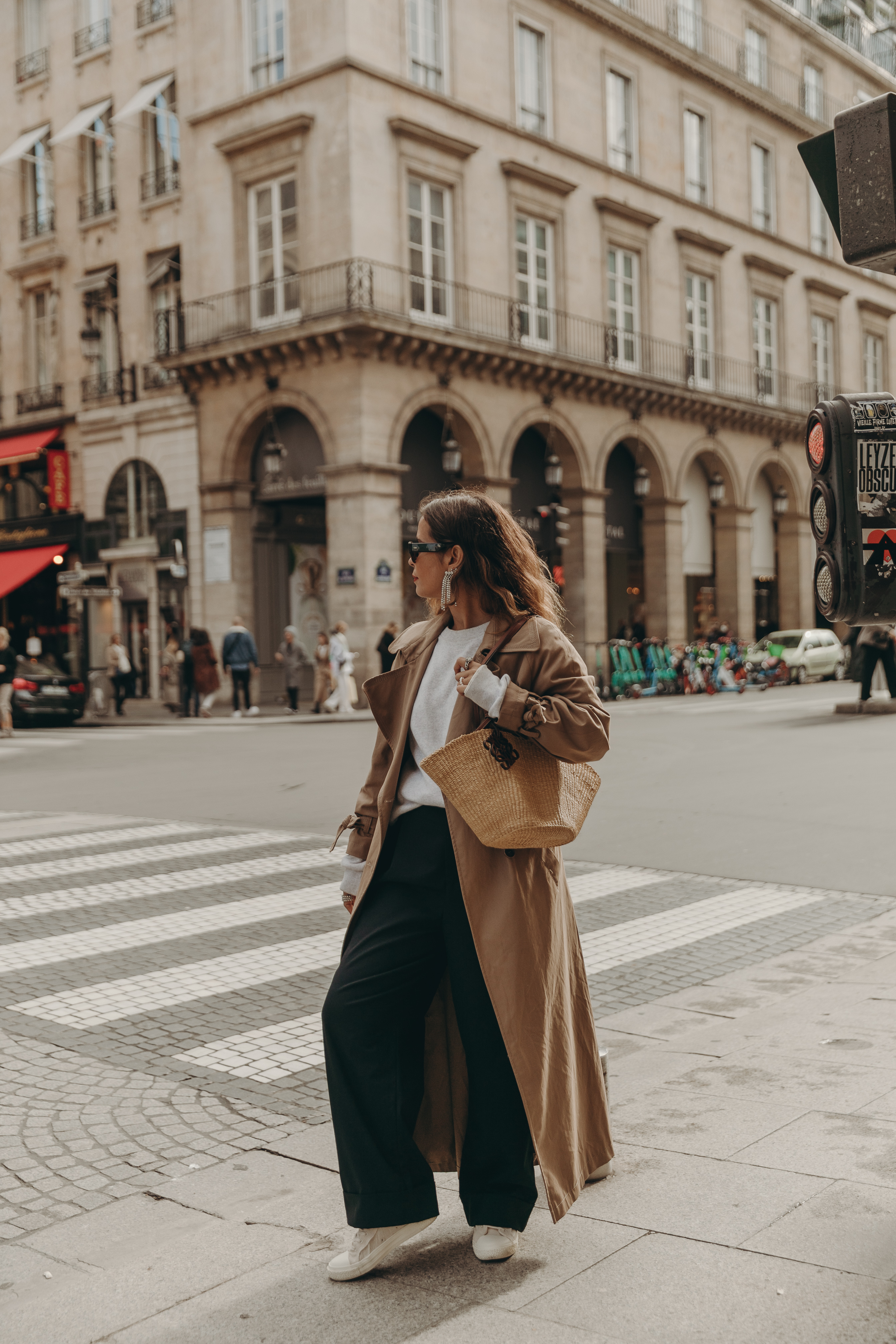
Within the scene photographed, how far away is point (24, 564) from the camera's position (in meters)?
30.6

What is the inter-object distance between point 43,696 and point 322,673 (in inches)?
203

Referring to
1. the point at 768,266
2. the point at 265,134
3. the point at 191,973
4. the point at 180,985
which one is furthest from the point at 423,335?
the point at 180,985

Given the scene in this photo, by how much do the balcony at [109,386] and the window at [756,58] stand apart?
19.1 metres

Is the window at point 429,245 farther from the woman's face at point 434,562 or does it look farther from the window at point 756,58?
the woman's face at point 434,562

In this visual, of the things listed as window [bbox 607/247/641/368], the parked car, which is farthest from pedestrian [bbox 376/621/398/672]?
the parked car

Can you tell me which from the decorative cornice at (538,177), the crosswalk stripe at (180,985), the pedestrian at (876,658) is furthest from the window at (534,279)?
the crosswalk stripe at (180,985)

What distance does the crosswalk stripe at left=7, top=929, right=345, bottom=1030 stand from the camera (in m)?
5.23

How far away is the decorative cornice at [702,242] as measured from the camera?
3297cm

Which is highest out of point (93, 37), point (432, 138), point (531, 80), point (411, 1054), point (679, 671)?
point (93, 37)

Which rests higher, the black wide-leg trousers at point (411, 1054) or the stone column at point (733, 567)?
the stone column at point (733, 567)

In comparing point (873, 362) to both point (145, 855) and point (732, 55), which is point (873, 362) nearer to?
point (732, 55)

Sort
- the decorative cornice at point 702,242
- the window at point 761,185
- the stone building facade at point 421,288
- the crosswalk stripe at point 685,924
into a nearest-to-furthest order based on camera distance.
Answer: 1. the crosswalk stripe at point 685,924
2. the stone building facade at point 421,288
3. the decorative cornice at point 702,242
4. the window at point 761,185

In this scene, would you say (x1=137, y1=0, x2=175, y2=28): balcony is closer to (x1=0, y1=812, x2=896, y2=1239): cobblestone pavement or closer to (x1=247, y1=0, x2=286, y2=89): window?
(x1=247, y1=0, x2=286, y2=89): window

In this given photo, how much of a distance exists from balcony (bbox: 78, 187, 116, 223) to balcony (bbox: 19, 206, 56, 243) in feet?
3.55
